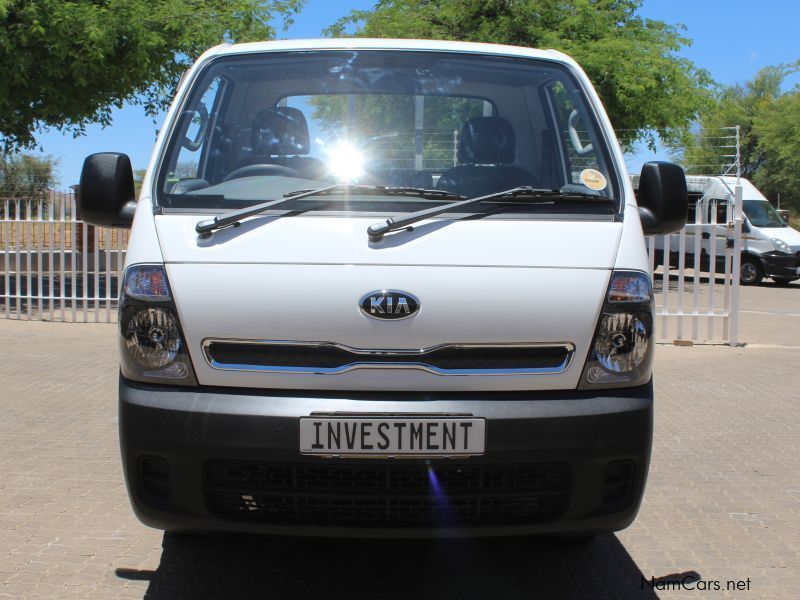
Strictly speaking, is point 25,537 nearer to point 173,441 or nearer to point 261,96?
point 173,441

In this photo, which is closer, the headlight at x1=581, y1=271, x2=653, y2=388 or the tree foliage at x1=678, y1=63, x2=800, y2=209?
the headlight at x1=581, y1=271, x2=653, y2=388

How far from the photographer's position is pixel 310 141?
13.7 ft

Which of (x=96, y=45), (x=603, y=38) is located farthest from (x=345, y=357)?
(x=603, y=38)

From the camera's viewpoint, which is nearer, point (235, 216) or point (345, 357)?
point (345, 357)

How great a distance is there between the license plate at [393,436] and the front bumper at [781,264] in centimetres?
2180

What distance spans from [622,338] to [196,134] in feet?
6.34

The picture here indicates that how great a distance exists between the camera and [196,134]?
4.01 metres

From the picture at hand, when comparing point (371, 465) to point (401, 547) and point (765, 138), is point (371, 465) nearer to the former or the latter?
point (401, 547)

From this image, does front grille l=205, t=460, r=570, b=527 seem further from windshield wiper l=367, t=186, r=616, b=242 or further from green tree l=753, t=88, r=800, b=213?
green tree l=753, t=88, r=800, b=213

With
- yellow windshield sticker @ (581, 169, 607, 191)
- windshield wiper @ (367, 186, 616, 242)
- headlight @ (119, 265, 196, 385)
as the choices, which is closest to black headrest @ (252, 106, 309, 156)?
windshield wiper @ (367, 186, 616, 242)

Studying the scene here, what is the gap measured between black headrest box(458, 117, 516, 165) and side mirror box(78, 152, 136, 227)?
138 cm

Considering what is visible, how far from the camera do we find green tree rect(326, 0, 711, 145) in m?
19.5

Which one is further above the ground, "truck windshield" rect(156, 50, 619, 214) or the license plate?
"truck windshield" rect(156, 50, 619, 214)

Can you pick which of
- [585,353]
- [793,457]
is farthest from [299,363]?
[793,457]
